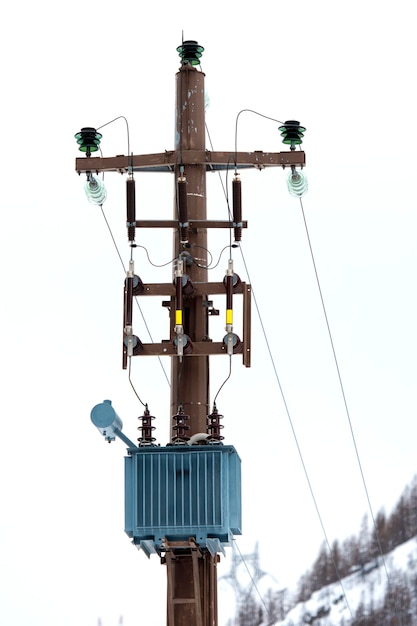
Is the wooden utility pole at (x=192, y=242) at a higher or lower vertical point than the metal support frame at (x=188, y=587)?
higher

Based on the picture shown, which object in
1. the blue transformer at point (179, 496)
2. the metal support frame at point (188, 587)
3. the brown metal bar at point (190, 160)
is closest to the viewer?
the blue transformer at point (179, 496)

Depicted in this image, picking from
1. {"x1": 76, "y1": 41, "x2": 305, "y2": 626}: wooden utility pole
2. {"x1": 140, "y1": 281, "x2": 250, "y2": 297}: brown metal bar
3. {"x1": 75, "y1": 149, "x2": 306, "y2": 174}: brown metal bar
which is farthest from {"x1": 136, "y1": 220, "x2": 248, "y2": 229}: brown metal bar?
{"x1": 75, "y1": 149, "x2": 306, "y2": 174}: brown metal bar

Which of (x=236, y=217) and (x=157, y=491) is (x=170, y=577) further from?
(x=236, y=217)

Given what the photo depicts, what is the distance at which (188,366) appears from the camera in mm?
42594

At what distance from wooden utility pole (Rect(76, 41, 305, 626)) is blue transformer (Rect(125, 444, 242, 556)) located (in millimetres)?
17

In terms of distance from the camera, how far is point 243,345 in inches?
1638

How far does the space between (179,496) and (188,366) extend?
118 inches

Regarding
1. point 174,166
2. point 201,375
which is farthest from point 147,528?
point 174,166

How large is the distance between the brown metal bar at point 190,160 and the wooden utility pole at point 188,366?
0.02m

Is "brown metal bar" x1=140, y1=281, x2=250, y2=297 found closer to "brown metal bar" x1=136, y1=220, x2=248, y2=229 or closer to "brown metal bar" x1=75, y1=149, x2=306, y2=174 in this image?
"brown metal bar" x1=136, y1=220, x2=248, y2=229

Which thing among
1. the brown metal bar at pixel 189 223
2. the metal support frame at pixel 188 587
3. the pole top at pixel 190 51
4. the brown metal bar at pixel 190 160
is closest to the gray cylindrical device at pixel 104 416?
the metal support frame at pixel 188 587

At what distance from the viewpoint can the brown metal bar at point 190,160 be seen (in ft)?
Result: 141

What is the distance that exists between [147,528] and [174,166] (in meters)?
6.99

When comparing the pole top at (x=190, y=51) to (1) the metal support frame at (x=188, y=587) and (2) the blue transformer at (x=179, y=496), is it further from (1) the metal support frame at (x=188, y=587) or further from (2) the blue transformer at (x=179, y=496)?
(1) the metal support frame at (x=188, y=587)
